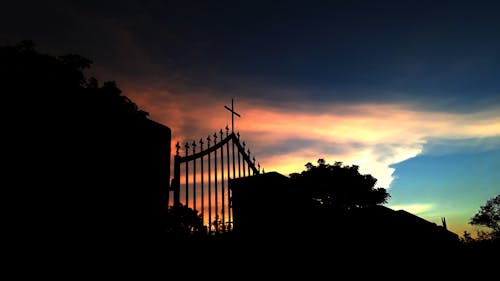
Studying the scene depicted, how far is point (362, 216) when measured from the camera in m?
6.82

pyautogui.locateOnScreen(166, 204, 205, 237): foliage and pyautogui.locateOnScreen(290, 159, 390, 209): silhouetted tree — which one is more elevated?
pyautogui.locateOnScreen(290, 159, 390, 209): silhouetted tree

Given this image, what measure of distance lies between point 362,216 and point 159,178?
5065mm

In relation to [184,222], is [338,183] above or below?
above

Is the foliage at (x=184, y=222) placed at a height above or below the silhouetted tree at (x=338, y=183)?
below

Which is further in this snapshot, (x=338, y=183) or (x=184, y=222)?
Answer: (x=338, y=183)

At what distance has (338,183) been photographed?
34.8 m

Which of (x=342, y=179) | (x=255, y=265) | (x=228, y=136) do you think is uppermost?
(x=342, y=179)

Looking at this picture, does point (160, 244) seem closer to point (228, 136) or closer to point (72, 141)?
point (72, 141)

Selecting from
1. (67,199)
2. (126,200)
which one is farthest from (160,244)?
(67,199)

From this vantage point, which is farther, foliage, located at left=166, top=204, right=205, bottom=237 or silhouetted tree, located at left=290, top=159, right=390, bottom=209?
silhouetted tree, located at left=290, top=159, right=390, bottom=209

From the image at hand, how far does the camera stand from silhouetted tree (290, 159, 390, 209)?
114 ft

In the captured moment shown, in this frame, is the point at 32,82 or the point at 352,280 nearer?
the point at 32,82

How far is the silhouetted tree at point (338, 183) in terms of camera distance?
3472cm

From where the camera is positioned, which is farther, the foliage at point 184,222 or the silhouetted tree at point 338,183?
the silhouetted tree at point 338,183
